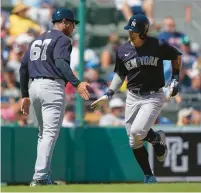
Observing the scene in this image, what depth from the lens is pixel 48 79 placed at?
956 centimetres

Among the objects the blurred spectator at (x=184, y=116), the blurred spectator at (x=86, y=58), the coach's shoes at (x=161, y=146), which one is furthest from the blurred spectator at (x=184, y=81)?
the coach's shoes at (x=161, y=146)

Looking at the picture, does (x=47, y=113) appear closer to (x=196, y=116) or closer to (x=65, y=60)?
(x=65, y=60)

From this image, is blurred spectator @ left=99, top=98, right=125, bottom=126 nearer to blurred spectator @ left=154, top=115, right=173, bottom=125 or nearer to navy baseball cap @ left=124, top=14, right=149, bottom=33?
blurred spectator @ left=154, top=115, right=173, bottom=125

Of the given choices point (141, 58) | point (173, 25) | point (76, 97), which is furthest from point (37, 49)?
point (173, 25)

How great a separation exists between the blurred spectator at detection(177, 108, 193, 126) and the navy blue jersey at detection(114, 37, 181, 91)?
8.99 feet

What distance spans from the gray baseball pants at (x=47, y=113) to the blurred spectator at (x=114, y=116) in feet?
10.3

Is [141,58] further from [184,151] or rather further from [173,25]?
[173,25]

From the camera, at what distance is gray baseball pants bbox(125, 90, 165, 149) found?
977 cm

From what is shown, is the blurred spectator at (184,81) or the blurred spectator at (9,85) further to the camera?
the blurred spectator at (184,81)

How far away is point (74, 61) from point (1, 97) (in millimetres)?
1608

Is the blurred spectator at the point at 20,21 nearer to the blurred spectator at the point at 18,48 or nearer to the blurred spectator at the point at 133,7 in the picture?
the blurred spectator at the point at 18,48

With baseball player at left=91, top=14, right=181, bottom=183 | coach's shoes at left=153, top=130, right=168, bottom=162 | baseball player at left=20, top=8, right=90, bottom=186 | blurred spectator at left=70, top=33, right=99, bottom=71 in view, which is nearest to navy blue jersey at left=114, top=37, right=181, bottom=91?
baseball player at left=91, top=14, right=181, bottom=183

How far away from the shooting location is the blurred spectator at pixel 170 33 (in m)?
14.3

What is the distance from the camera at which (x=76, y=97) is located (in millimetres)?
12281
